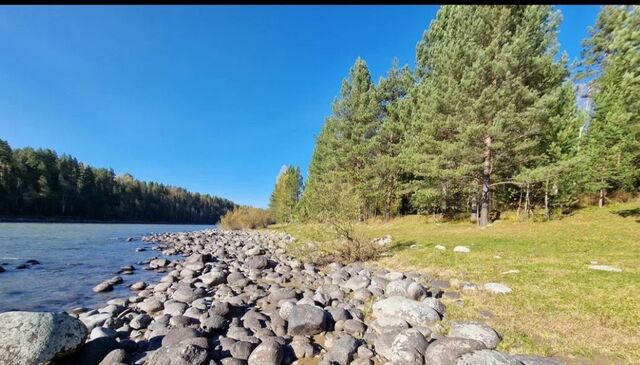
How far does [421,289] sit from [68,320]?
6367mm

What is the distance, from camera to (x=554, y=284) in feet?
21.3

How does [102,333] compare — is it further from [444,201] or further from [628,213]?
[628,213]

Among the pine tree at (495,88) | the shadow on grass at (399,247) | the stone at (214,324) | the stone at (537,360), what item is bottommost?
the stone at (214,324)

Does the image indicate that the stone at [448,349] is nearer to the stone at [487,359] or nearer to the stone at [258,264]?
the stone at [487,359]

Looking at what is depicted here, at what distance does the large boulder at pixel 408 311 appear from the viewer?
17.3ft

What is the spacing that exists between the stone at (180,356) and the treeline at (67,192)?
74240mm

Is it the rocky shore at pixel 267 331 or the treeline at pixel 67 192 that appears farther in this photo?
the treeline at pixel 67 192

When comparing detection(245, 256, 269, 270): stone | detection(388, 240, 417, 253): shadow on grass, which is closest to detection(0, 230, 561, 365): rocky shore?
detection(245, 256, 269, 270): stone

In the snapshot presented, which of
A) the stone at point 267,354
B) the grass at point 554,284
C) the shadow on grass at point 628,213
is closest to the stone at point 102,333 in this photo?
the stone at point 267,354

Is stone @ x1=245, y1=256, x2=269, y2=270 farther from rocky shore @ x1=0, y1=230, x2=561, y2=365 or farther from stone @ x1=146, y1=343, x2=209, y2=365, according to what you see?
stone @ x1=146, y1=343, x2=209, y2=365

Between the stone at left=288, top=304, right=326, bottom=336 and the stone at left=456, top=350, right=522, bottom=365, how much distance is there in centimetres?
237

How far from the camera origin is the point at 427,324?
518cm

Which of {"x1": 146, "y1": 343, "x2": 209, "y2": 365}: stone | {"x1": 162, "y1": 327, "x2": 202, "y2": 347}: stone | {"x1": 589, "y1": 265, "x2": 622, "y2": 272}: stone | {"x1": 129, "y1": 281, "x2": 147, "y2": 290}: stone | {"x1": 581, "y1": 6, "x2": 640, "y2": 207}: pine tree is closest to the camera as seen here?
{"x1": 146, "y1": 343, "x2": 209, "y2": 365}: stone

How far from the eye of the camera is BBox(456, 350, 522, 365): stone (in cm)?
355
